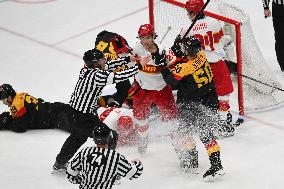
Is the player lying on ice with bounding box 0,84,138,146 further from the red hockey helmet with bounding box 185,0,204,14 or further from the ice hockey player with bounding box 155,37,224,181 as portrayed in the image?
the red hockey helmet with bounding box 185,0,204,14

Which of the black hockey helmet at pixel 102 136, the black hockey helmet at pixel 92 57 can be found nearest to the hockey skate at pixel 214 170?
the black hockey helmet at pixel 92 57

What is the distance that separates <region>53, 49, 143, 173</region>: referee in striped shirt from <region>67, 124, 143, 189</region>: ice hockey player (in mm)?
675

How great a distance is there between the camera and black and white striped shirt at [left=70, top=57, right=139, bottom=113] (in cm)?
458

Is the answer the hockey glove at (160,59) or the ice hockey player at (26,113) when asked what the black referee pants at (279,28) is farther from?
the ice hockey player at (26,113)

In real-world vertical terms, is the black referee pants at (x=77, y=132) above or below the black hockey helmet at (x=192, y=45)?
below

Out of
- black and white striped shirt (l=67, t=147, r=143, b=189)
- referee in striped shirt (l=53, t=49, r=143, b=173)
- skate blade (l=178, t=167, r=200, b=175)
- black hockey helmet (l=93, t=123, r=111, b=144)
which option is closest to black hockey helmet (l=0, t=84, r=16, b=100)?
referee in striped shirt (l=53, t=49, r=143, b=173)

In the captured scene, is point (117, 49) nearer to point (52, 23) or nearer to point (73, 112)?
point (73, 112)

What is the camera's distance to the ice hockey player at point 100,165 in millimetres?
3773

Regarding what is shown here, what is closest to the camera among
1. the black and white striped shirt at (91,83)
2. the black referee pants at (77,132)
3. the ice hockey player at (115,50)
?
the black and white striped shirt at (91,83)

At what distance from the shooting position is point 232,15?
571cm

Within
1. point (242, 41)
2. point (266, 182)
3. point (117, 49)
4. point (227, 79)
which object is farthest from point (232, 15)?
point (266, 182)

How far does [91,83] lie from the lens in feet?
15.2

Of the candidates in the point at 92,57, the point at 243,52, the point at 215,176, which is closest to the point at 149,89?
the point at 92,57

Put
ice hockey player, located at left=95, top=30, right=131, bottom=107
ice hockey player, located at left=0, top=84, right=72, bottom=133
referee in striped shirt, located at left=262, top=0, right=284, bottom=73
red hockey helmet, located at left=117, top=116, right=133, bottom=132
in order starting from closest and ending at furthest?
red hockey helmet, located at left=117, top=116, right=133, bottom=132 < ice hockey player, located at left=0, top=84, right=72, bottom=133 < ice hockey player, located at left=95, top=30, right=131, bottom=107 < referee in striped shirt, located at left=262, top=0, right=284, bottom=73
